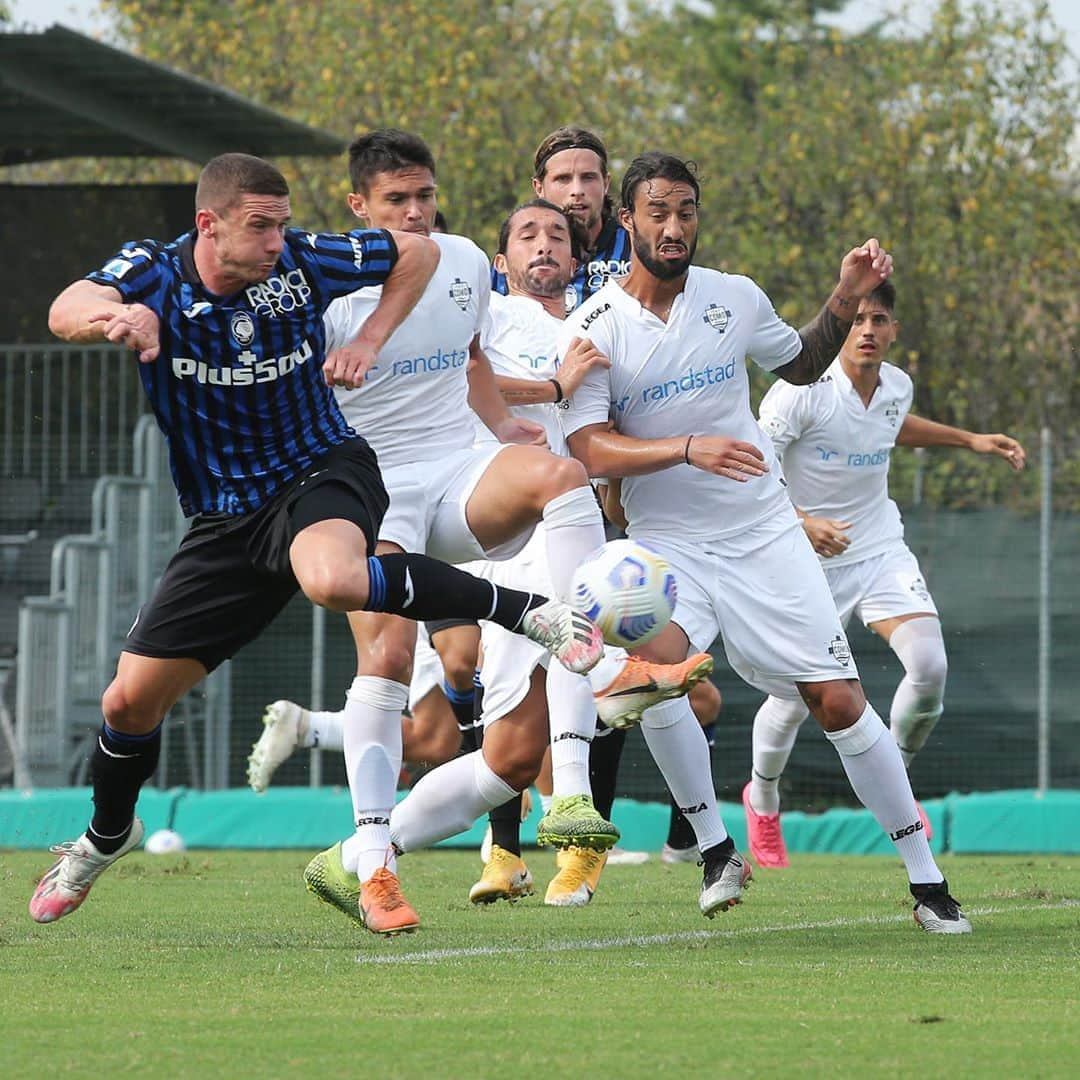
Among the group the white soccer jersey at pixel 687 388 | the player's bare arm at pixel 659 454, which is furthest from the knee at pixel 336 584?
the white soccer jersey at pixel 687 388

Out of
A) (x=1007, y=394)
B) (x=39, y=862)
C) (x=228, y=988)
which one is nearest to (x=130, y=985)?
(x=228, y=988)

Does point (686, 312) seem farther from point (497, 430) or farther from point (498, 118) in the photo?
point (498, 118)

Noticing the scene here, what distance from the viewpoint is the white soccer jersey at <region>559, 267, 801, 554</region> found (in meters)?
6.81

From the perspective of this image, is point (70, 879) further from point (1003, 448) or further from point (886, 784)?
point (1003, 448)

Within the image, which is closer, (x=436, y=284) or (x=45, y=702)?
(x=436, y=284)

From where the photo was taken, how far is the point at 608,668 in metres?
6.50

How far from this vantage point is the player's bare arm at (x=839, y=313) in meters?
6.68

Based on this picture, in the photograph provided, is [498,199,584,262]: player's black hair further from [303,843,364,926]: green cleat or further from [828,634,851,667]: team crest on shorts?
[303,843,364,926]: green cleat

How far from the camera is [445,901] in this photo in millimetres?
7953

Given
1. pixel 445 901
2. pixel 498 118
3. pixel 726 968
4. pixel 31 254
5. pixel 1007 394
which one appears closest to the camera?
pixel 726 968

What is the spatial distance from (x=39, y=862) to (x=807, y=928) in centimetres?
519

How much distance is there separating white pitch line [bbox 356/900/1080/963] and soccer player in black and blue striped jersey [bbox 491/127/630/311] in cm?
289

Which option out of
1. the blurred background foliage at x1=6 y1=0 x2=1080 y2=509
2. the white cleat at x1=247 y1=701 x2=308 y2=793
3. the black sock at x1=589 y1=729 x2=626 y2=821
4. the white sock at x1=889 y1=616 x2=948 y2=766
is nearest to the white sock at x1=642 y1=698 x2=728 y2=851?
the black sock at x1=589 y1=729 x2=626 y2=821

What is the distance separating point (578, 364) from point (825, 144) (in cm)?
1738
